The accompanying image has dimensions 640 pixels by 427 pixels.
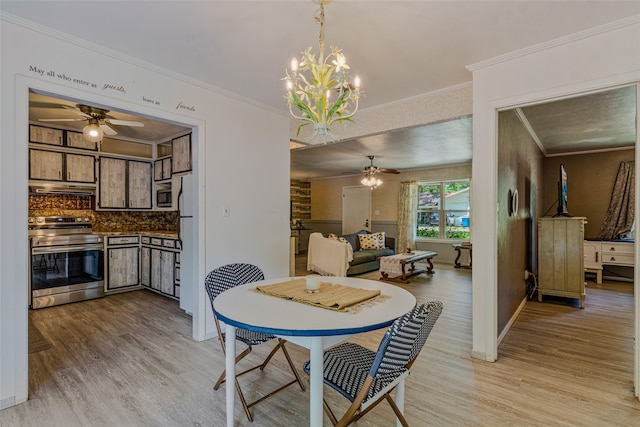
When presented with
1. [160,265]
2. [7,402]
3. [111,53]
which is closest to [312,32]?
[111,53]

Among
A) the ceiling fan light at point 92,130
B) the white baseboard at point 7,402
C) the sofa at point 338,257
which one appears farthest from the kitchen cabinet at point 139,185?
the white baseboard at point 7,402

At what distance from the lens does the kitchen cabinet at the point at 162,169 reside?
5.09 meters

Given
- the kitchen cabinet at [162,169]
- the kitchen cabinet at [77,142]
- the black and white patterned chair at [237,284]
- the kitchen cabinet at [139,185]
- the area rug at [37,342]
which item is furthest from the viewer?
the kitchen cabinet at [139,185]

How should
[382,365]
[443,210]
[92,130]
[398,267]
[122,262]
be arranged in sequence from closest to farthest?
[382,365] < [92,130] < [122,262] < [398,267] < [443,210]

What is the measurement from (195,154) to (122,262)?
9.34 feet

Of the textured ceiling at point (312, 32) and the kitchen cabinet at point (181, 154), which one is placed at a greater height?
the textured ceiling at point (312, 32)

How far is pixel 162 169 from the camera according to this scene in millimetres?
5234

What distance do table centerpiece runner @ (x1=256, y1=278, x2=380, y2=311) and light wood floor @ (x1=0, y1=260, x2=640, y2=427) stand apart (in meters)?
0.78

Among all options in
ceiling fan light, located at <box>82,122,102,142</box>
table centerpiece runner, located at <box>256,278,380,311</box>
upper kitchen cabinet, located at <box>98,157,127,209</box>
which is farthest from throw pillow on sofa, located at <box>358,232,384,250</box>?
ceiling fan light, located at <box>82,122,102,142</box>

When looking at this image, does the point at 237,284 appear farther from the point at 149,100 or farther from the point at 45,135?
the point at 45,135

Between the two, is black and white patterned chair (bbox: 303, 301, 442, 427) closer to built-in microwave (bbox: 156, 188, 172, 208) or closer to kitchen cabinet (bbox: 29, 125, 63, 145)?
built-in microwave (bbox: 156, 188, 172, 208)

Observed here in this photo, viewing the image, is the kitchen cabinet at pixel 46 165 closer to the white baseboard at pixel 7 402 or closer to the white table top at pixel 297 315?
the white baseboard at pixel 7 402

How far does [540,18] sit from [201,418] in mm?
3385

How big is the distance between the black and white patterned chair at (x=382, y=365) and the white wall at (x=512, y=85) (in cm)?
150
